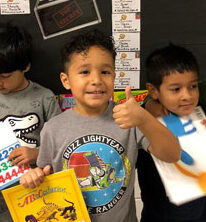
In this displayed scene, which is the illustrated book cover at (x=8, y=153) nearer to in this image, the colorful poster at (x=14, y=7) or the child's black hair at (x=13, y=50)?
the child's black hair at (x=13, y=50)

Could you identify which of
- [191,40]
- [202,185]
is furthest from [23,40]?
[202,185]

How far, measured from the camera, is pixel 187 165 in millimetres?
807

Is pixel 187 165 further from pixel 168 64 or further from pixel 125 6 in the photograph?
pixel 125 6

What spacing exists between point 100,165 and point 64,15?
2.06 ft

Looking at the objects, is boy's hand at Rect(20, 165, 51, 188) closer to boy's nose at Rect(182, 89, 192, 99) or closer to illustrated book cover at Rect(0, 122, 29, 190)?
illustrated book cover at Rect(0, 122, 29, 190)

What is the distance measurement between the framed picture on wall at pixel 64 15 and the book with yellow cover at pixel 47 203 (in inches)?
24.0

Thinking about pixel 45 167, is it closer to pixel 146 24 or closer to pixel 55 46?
pixel 55 46

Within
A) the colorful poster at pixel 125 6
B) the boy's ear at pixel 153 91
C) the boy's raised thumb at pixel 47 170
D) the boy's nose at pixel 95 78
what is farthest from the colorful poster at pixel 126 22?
the boy's raised thumb at pixel 47 170

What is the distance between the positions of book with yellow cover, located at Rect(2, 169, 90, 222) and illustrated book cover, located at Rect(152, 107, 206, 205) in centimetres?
27

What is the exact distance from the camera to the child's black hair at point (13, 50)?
0.90 metres

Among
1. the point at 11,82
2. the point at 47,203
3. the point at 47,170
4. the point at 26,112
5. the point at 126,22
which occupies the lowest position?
the point at 47,203

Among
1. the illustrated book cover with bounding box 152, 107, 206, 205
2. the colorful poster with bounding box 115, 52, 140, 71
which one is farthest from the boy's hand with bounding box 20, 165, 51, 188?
the colorful poster with bounding box 115, 52, 140, 71

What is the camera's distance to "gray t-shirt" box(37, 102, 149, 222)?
798 millimetres

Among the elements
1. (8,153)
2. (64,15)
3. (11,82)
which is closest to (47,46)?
(64,15)
